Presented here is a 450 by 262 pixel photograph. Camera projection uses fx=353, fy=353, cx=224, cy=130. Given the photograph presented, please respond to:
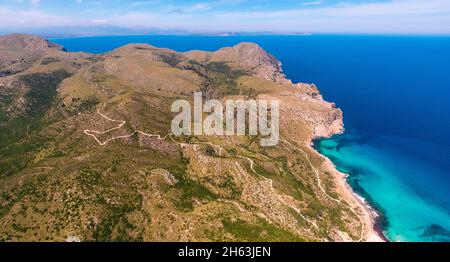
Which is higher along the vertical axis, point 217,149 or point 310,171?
point 217,149

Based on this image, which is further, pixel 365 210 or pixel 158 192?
pixel 365 210

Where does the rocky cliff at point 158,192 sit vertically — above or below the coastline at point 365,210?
above

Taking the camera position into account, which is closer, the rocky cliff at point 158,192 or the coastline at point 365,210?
the rocky cliff at point 158,192

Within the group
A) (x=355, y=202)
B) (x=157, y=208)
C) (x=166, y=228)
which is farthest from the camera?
(x=355, y=202)

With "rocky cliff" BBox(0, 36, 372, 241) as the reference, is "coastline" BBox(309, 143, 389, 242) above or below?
below

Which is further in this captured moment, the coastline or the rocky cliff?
the coastline

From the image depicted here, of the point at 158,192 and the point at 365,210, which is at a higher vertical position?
the point at 158,192

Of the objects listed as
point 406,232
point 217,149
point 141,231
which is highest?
point 217,149

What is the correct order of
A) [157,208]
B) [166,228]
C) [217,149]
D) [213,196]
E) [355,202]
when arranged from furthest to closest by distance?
[217,149]
[355,202]
[213,196]
[157,208]
[166,228]
